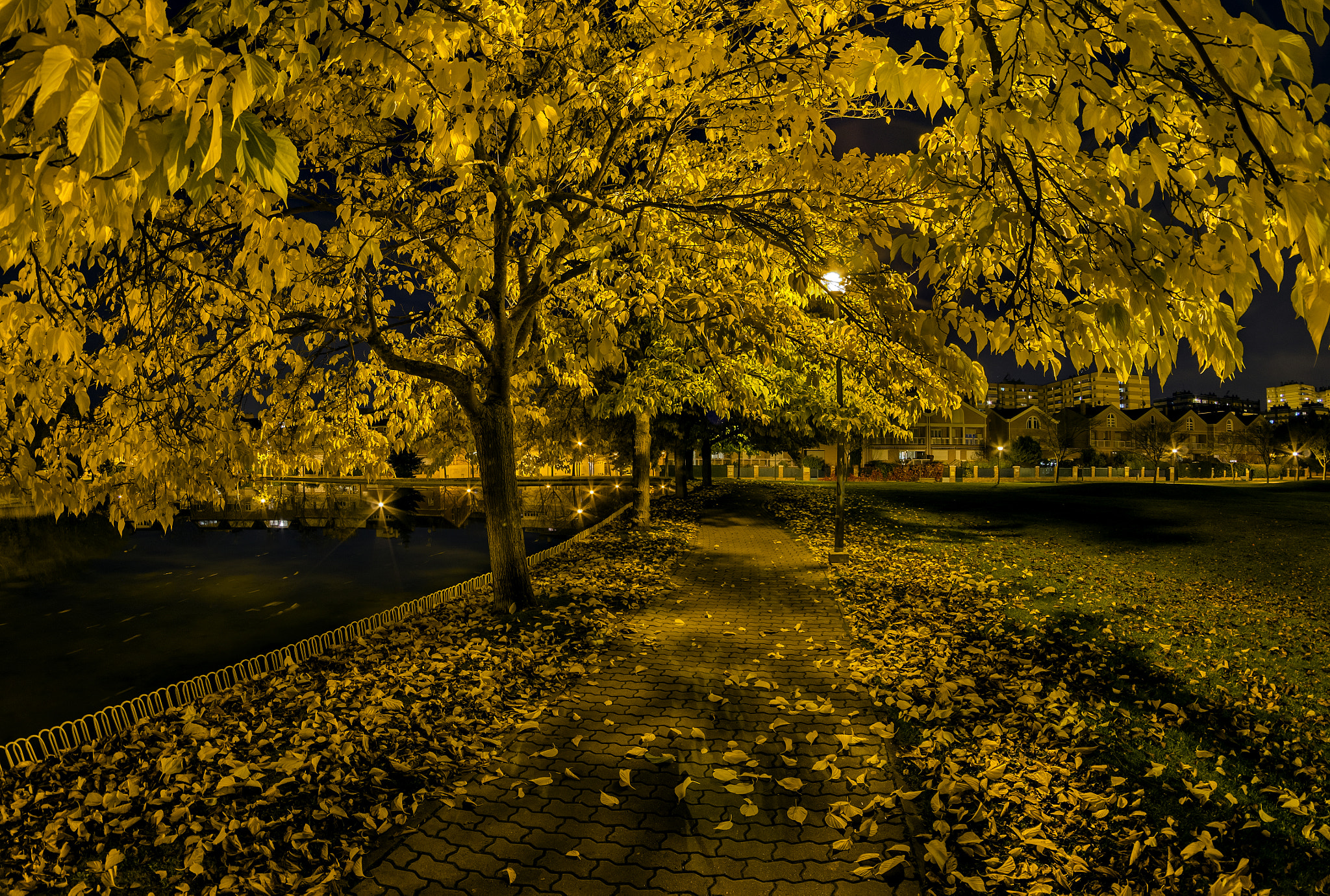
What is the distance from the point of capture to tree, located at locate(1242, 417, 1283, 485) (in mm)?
55250

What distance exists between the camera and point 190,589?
19.0 metres

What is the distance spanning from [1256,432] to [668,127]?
9665 cm

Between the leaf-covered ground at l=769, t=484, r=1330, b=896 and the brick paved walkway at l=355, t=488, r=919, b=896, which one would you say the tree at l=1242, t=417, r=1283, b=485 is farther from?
the brick paved walkway at l=355, t=488, r=919, b=896

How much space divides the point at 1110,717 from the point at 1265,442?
69103mm

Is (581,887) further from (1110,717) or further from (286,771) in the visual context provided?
A: (1110,717)

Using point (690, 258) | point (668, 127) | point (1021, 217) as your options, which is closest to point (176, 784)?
point (1021, 217)

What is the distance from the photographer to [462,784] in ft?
15.2

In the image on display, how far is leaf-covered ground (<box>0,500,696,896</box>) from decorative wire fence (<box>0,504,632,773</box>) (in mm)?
363

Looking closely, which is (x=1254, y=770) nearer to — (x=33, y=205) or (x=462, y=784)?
(x=462, y=784)

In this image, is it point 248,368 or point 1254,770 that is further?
point 248,368

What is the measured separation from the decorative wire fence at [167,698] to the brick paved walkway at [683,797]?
3835 millimetres

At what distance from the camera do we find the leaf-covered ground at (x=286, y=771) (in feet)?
12.2

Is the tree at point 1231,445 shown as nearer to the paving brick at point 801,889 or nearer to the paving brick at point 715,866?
the paving brick at point 801,889

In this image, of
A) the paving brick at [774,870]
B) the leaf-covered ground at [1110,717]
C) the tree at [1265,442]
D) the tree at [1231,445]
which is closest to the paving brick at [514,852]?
the paving brick at [774,870]
